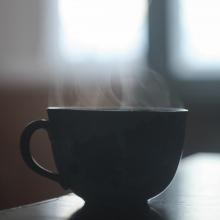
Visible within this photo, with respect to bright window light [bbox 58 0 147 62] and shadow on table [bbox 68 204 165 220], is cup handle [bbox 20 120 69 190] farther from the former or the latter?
bright window light [bbox 58 0 147 62]

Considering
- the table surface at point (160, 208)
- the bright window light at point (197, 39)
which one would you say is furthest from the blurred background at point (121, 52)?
the table surface at point (160, 208)

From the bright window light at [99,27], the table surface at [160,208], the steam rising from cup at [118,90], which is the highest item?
the bright window light at [99,27]

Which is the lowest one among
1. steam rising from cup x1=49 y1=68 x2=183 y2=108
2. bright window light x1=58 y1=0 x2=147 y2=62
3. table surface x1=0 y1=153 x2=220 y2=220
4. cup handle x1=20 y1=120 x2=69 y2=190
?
steam rising from cup x1=49 y1=68 x2=183 y2=108

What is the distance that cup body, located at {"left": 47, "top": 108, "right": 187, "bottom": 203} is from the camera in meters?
0.25

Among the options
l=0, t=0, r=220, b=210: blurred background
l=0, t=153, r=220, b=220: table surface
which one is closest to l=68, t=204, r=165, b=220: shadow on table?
l=0, t=153, r=220, b=220: table surface

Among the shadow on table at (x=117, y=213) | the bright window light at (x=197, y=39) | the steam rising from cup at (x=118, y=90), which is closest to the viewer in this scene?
the shadow on table at (x=117, y=213)

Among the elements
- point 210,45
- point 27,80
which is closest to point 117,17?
point 210,45

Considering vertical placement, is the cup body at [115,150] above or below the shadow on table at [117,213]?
Result: above

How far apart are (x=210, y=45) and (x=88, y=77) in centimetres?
78

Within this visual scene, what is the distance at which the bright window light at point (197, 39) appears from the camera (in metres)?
1.78

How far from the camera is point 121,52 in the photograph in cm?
205

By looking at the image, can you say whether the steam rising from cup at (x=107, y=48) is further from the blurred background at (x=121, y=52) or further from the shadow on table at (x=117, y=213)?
the shadow on table at (x=117, y=213)

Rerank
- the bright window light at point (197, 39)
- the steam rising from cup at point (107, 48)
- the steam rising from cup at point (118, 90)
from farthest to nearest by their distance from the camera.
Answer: the steam rising from cup at point (107, 48), the bright window light at point (197, 39), the steam rising from cup at point (118, 90)

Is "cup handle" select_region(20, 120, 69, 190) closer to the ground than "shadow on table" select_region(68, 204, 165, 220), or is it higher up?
higher up
